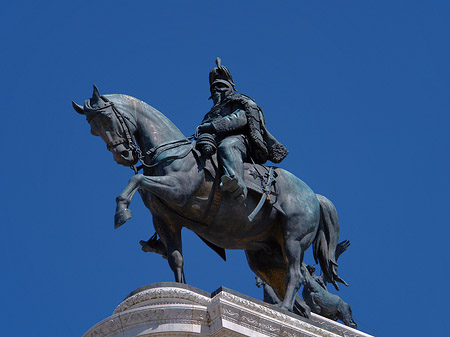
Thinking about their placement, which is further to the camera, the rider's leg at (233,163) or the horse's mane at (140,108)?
the horse's mane at (140,108)

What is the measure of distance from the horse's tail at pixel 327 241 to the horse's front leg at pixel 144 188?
10.1 feet

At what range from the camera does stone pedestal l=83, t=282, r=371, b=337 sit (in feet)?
54.7

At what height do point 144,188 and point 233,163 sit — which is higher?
point 233,163

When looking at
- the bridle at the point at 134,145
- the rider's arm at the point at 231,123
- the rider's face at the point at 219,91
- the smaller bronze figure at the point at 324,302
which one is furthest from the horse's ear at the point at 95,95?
the smaller bronze figure at the point at 324,302

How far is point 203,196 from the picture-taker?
19.1 m

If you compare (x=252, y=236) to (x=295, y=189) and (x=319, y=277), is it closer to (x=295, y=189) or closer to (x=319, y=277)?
(x=295, y=189)

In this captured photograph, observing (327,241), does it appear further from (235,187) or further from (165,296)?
(165,296)

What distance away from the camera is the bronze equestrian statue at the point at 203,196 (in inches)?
747

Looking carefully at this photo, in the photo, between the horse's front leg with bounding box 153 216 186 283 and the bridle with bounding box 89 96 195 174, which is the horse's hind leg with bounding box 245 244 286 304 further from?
the bridle with bounding box 89 96 195 174

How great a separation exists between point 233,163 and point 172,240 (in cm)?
153

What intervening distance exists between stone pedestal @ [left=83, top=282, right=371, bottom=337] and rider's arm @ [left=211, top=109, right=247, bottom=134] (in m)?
3.48

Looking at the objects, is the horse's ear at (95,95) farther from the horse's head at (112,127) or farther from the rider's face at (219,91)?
the rider's face at (219,91)

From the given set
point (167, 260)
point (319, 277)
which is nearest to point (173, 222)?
point (167, 260)

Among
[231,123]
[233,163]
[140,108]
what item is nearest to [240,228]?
[233,163]
